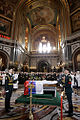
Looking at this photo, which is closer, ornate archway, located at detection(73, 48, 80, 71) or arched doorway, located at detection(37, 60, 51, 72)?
ornate archway, located at detection(73, 48, 80, 71)

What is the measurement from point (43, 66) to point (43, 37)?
365 inches

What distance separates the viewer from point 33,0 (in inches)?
656

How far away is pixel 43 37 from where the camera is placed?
23312 mm

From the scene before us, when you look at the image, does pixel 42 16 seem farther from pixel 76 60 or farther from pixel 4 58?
pixel 76 60

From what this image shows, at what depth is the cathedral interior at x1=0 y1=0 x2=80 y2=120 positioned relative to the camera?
12120mm

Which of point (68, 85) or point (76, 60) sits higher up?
point (76, 60)

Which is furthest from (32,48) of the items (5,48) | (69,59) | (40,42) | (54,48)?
(69,59)

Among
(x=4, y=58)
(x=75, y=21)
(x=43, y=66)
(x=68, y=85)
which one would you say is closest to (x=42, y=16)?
(x=75, y=21)

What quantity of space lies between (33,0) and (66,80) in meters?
20.1

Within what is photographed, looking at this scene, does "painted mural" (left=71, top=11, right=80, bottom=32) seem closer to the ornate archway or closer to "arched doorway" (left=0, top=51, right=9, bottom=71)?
the ornate archway

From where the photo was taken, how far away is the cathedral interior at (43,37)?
12.1 m

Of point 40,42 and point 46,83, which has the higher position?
point 40,42

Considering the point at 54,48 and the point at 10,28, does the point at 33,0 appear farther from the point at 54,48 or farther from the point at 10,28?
the point at 54,48

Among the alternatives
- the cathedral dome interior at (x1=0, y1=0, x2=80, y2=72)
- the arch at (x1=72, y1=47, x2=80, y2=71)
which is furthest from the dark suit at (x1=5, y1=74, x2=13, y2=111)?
the arch at (x1=72, y1=47, x2=80, y2=71)
